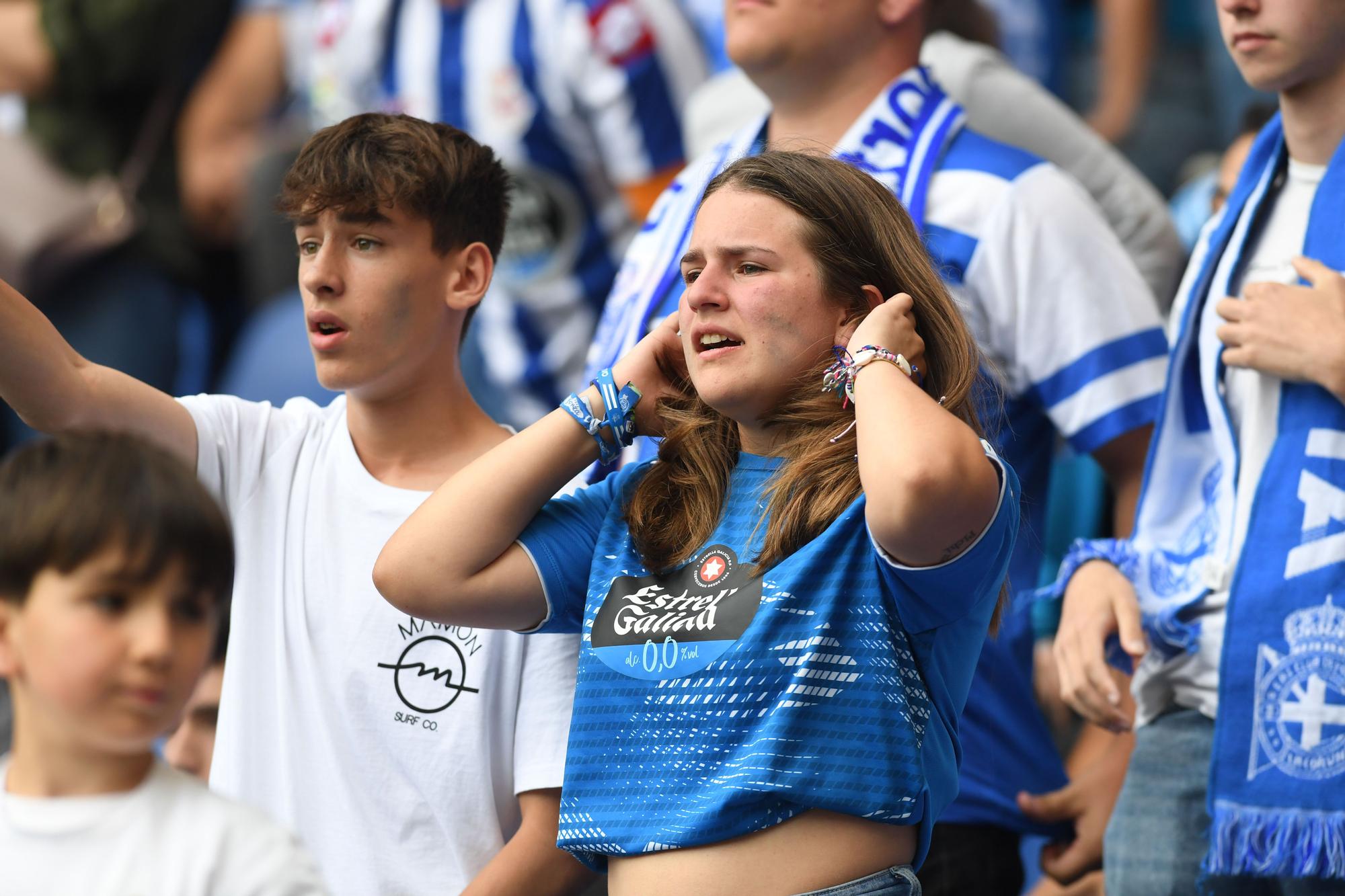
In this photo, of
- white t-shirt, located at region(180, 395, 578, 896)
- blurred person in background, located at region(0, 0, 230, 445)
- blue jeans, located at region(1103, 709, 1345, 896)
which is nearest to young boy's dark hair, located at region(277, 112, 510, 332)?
white t-shirt, located at region(180, 395, 578, 896)

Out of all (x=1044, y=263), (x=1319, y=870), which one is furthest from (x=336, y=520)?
(x=1319, y=870)

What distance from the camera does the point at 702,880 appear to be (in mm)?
2074

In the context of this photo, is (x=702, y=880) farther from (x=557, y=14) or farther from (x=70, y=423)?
(x=557, y=14)

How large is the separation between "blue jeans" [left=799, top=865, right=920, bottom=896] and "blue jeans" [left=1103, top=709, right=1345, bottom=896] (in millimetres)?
790

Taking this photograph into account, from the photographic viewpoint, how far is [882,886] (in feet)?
6.82

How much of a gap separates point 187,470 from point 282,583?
2.50 ft

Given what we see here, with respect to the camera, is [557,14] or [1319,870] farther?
[557,14]

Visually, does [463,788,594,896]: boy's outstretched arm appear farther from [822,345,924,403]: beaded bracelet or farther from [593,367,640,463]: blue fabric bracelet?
[822,345,924,403]: beaded bracelet

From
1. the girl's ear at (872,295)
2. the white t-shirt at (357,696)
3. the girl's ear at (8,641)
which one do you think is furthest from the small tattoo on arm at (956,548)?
the girl's ear at (8,641)

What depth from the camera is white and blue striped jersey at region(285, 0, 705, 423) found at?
4.99 m

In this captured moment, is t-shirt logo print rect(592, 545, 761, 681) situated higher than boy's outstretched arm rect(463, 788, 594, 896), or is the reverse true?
t-shirt logo print rect(592, 545, 761, 681)

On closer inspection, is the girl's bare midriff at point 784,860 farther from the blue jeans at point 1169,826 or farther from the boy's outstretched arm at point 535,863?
the blue jeans at point 1169,826

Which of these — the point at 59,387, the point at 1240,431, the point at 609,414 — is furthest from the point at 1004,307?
the point at 59,387

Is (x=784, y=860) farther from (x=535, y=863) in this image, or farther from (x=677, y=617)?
(x=535, y=863)
